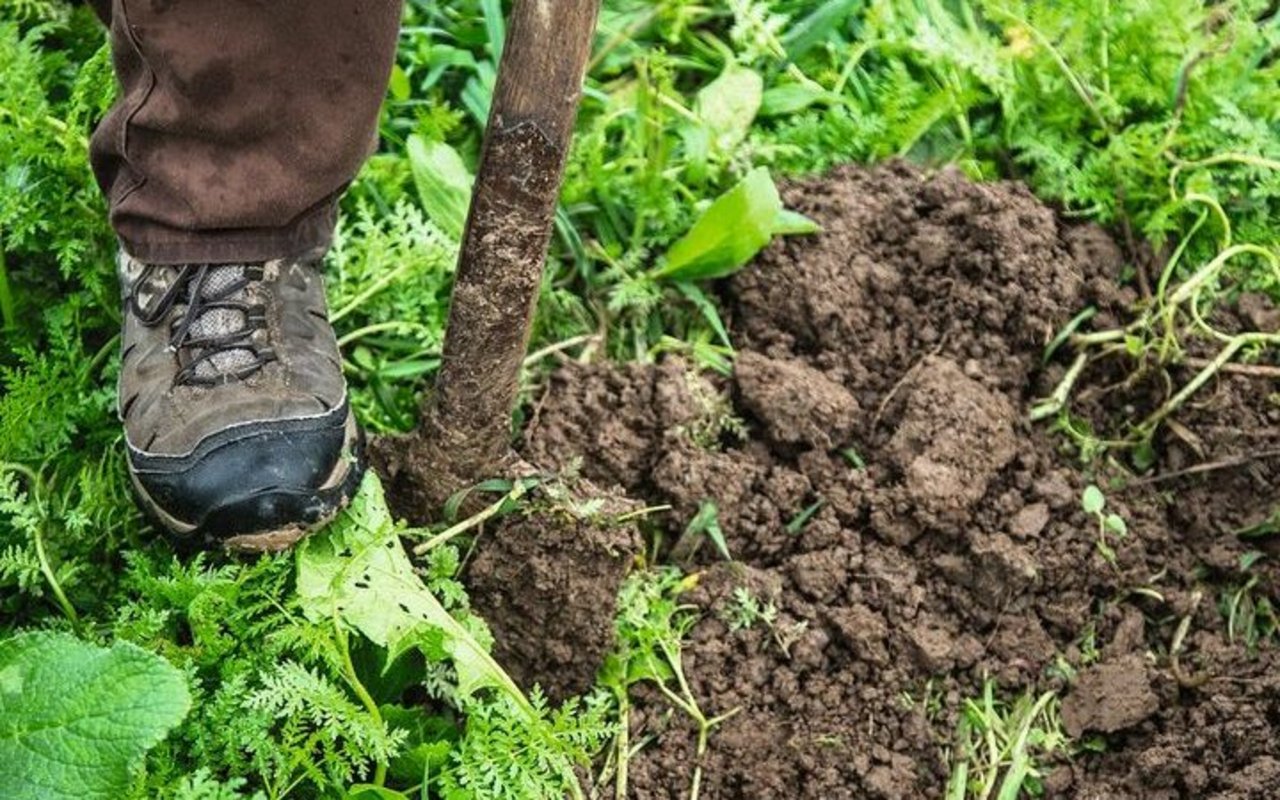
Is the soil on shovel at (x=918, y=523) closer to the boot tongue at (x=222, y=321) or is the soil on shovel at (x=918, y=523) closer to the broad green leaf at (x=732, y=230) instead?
the broad green leaf at (x=732, y=230)

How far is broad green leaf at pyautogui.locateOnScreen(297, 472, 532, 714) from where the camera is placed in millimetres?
2059

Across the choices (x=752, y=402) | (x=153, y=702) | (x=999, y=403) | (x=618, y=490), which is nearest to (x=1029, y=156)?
(x=999, y=403)

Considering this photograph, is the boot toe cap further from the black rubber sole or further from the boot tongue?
the boot tongue

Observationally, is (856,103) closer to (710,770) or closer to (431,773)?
(710,770)

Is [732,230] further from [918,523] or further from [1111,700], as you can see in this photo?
[1111,700]

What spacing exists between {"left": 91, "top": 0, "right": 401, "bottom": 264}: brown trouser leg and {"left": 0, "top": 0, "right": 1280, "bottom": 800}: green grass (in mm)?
340

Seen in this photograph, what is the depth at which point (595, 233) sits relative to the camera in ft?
9.16

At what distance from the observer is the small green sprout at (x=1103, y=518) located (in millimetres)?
2504

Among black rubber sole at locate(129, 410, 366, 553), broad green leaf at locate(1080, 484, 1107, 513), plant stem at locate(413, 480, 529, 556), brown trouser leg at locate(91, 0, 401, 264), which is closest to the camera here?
brown trouser leg at locate(91, 0, 401, 264)

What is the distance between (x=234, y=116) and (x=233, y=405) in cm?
40

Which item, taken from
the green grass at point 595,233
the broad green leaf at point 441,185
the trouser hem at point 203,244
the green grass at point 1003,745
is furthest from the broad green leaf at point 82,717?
the green grass at point 1003,745

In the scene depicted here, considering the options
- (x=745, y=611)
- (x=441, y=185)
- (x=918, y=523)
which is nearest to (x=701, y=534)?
(x=745, y=611)

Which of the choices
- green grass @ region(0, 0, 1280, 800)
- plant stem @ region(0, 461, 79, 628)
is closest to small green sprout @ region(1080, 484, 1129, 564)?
green grass @ region(0, 0, 1280, 800)

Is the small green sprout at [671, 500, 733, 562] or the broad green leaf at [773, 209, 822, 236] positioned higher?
the broad green leaf at [773, 209, 822, 236]
